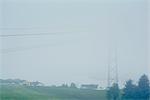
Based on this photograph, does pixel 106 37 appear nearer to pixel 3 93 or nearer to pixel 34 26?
pixel 34 26

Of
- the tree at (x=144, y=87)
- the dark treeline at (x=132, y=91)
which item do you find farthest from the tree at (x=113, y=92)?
the tree at (x=144, y=87)

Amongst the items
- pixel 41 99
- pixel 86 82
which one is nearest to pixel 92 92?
pixel 86 82

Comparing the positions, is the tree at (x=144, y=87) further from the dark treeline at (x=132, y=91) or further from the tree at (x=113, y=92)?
the tree at (x=113, y=92)

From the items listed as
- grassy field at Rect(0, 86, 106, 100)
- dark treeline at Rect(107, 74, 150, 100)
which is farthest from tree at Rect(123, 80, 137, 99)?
grassy field at Rect(0, 86, 106, 100)

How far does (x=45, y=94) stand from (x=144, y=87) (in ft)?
2.19

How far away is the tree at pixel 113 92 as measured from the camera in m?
1.69

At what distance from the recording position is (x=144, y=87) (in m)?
1.72

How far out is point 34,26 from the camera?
174 cm

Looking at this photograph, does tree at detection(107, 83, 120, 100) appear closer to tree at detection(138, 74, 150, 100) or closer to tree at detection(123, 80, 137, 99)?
tree at detection(123, 80, 137, 99)

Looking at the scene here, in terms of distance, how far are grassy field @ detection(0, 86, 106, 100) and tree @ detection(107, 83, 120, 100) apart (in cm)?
4

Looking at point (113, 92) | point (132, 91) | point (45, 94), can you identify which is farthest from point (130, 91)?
point (45, 94)

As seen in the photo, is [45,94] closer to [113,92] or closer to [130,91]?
[113,92]

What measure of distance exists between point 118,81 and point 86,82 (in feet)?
0.69

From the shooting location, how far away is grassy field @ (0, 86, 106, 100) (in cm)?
169
